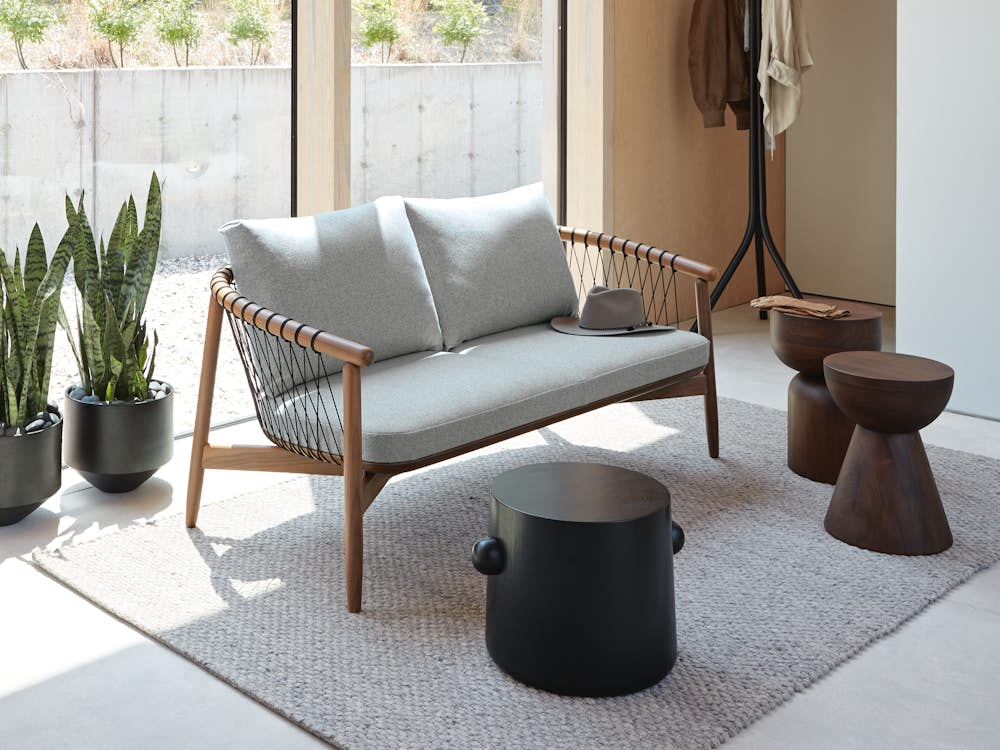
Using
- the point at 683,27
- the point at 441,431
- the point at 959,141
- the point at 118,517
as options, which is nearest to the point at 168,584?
the point at 118,517

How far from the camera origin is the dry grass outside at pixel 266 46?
362cm

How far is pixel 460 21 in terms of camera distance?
4734mm

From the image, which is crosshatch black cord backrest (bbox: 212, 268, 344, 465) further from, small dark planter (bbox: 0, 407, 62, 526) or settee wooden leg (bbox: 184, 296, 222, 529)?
small dark planter (bbox: 0, 407, 62, 526)

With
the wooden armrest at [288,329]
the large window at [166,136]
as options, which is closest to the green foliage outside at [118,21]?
the large window at [166,136]

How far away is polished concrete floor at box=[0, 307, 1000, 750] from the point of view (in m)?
2.33

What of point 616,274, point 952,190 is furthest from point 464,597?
point 616,274

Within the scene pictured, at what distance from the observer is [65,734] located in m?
2.35

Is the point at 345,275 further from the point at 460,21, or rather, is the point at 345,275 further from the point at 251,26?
the point at 460,21

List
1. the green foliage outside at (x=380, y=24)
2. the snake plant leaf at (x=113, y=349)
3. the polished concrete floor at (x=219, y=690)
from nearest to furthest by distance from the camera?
1. the polished concrete floor at (x=219, y=690)
2. the snake plant leaf at (x=113, y=349)
3. the green foliage outside at (x=380, y=24)

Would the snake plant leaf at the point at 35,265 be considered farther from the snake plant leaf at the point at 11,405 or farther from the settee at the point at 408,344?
the settee at the point at 408,344

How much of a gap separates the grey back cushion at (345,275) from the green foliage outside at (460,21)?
4.01ft

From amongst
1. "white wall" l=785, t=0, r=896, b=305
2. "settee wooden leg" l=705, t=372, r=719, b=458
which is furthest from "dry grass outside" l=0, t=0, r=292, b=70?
"white wall" l=785, t=0, r=896, b=305

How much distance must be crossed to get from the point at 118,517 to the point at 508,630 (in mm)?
1503

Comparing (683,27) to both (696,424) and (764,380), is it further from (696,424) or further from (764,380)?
(696,424)
